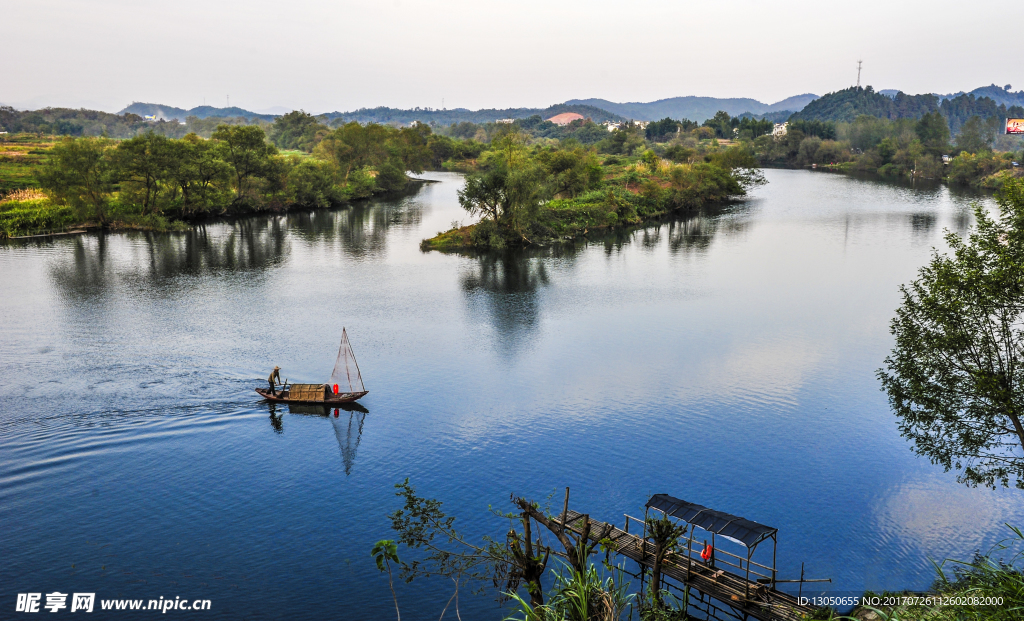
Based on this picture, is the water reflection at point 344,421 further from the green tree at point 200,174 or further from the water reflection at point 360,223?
the green tree at point 200,174

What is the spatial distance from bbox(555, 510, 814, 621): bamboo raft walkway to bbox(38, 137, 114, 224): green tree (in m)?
71.6

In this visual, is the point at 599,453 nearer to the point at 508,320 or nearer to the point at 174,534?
the point at 174,534

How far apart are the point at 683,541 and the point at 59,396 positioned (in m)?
27.1

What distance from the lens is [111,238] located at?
234 feet

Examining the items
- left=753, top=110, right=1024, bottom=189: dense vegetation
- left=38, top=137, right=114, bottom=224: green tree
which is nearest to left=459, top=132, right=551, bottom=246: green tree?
left=38, top=137, right=114, bottom=224: green tree

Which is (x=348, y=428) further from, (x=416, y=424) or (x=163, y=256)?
(x=163, y=256)

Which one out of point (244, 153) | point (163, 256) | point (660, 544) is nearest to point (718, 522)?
point (660, 544)

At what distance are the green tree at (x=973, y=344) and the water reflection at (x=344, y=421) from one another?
20421mm

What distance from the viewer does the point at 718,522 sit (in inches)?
768

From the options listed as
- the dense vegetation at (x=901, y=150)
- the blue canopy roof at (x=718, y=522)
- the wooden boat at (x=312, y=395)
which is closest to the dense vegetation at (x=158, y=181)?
the wooden boat at (x=312, y=395)

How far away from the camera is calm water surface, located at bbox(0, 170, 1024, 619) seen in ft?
69.8

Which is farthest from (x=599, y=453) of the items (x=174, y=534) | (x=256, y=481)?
(x=174, y=534)

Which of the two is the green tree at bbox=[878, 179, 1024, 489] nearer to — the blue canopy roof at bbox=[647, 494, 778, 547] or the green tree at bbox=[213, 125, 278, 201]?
the blue canopy roof at bbox=[647, 494, 778, 547]

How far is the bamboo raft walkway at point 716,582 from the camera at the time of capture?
1742 cm
